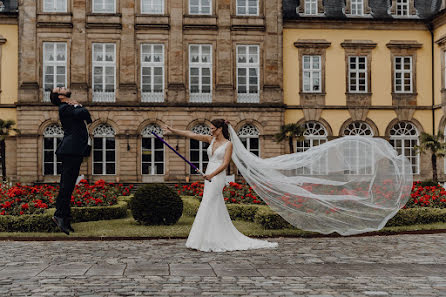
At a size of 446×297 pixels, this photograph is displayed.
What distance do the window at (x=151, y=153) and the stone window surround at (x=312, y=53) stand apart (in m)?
7.72

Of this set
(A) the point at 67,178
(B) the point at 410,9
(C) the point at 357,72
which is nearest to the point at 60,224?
(A) the point at 67,178

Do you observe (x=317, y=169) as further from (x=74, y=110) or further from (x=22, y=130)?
(x=22, y=130)

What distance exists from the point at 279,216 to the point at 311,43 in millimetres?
20177

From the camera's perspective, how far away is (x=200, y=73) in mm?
30453

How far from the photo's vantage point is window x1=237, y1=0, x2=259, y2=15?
102 ft

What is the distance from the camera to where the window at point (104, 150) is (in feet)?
98.5

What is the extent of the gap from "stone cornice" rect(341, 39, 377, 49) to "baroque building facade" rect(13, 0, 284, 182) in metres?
3.70

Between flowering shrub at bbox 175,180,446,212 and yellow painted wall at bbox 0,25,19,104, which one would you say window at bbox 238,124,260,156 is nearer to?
flowering shrub at bbox 175,180,446,212

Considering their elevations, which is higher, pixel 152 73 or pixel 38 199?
pixel 152 73

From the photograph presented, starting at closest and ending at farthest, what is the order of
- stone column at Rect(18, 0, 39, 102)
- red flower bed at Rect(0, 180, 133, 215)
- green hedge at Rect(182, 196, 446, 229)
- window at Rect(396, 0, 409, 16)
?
green hedge at Rect(182, 196, 446, 229), red flower bed at Rect(0, 180, 133, 215), stone column at Rect(18, 0, 39, 102), window at Rect(396, 0, 409, 16)

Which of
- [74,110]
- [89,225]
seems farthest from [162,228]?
[74,110]

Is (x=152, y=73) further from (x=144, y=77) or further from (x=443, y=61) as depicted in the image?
(x=443, y=61)

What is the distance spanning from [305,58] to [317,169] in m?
21.4

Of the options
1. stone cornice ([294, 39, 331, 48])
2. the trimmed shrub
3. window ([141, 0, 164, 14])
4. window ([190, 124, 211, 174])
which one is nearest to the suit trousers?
the trimmed shrub
